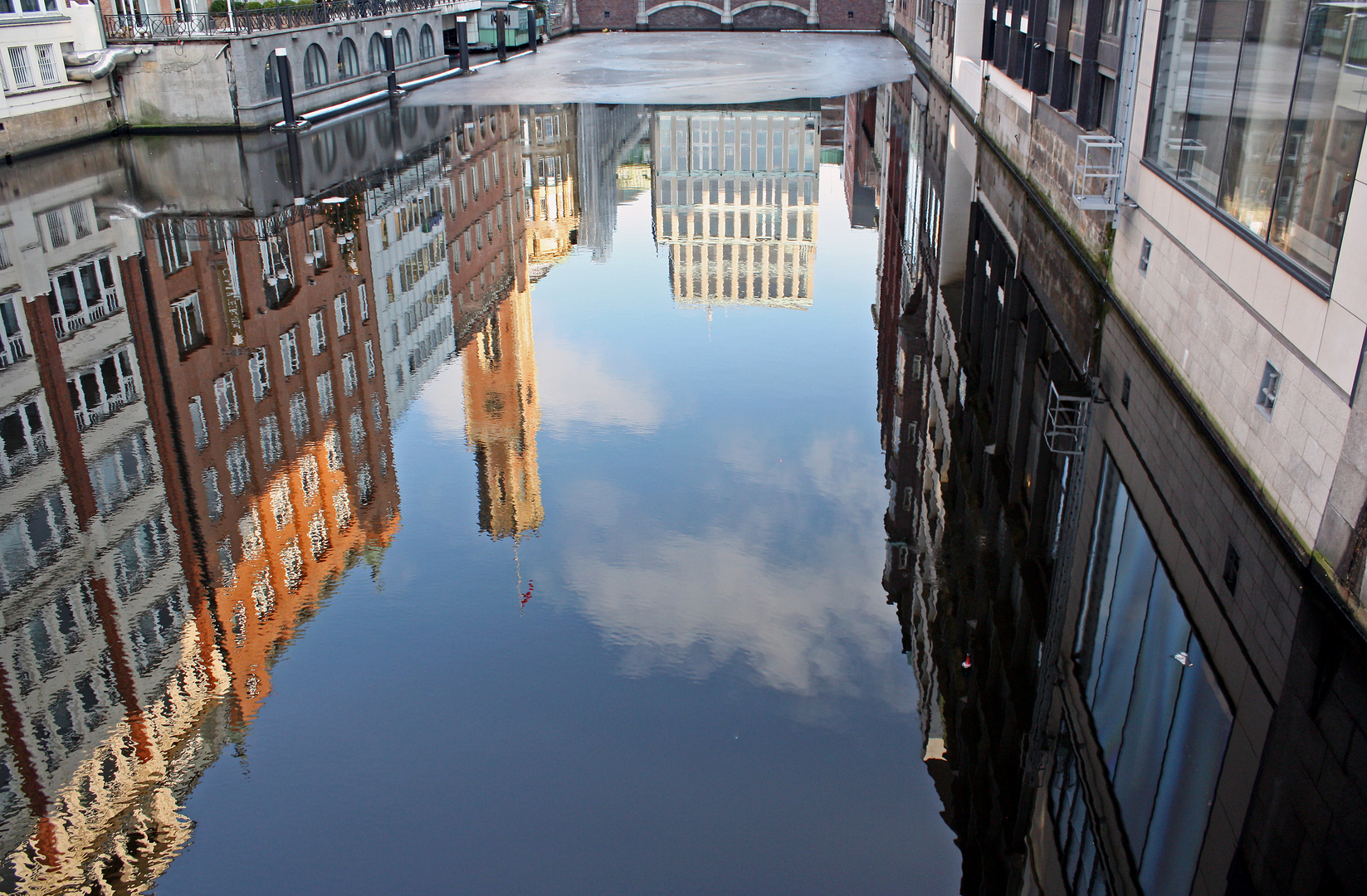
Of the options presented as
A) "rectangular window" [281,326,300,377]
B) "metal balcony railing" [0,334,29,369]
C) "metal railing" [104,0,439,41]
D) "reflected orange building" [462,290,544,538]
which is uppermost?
A: "metal railing" [104,0,439,41]

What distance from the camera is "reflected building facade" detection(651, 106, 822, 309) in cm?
2173

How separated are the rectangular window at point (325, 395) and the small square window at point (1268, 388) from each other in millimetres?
12776

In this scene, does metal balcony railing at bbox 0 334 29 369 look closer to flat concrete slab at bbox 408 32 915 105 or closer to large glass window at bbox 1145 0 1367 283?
large glass window at bbox 1145 0 1367 283

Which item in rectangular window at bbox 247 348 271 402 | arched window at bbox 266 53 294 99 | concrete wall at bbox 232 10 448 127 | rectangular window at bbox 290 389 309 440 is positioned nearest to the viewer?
rectangular window at bbox 290 389 309 440

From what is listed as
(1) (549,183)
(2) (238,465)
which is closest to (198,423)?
(2) (238,465)

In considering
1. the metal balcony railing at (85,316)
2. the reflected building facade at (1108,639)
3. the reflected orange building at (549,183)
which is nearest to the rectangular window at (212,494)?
the metal balcony railing at (85,316)

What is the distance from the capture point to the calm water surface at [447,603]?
780cm

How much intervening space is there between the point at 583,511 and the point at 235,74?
119 feet

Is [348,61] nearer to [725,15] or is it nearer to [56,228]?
[56,228]

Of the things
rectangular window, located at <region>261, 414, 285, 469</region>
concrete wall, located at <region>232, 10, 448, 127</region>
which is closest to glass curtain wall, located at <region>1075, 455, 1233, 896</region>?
rectangular window, located at <region>261, 414, 285, 469</region>

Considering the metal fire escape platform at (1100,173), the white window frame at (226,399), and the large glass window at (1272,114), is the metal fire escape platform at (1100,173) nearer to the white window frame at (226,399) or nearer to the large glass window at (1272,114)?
the large glass window at (1272,114)

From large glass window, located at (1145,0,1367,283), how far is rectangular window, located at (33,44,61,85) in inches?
1439

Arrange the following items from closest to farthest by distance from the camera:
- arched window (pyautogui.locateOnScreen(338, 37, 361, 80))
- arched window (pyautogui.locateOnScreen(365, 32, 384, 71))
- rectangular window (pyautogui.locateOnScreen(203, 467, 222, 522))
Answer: rectangular window (pyautogui.locateOnScreen(203, 467, 222, 522))
arched window (pyautogui.locateOnScreen(338, 37, 361, 80))
arched window (pyautogui.locateOnScreen(365, 32, 384, 71))

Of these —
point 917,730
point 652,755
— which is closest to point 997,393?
point 917,730
